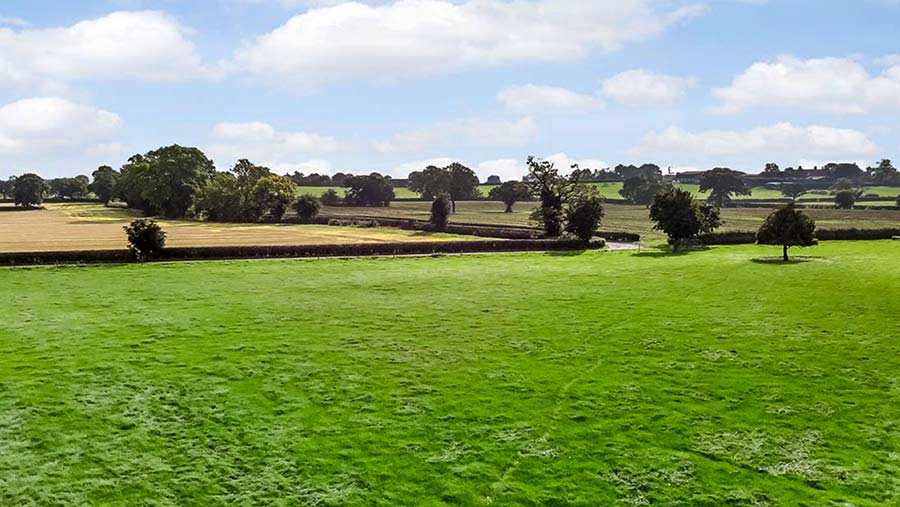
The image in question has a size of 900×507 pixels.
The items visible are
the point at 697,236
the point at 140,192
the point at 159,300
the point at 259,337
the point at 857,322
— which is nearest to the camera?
the point at 259,337

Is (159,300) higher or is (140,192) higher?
(140,192)

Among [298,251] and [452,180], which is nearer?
[298,251]

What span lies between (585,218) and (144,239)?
48462mm

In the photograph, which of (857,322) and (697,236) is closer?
(857,322)

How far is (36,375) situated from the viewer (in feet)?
83.9

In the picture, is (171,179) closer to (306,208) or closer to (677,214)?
(306,208)

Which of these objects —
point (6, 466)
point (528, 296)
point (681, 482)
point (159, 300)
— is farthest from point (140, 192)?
point (681, 482)

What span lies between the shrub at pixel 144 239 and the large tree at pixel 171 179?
72741 millimetres

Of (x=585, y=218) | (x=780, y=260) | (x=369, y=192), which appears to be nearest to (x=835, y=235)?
(x=780, y=260)

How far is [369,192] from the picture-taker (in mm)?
181375

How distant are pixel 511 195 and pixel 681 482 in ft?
507

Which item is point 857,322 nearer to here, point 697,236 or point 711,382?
point 711,382

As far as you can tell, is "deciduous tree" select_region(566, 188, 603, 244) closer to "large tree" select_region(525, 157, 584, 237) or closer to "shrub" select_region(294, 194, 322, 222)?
"large tree" select_region(525, 157, 584, 237)

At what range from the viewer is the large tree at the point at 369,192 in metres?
181
